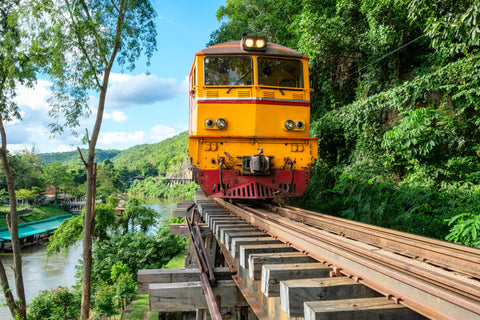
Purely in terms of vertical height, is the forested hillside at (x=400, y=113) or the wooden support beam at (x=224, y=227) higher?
the forested hillside at (x=400, y=113)

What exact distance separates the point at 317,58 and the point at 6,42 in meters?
11.0

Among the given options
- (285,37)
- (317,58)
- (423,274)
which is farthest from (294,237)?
(285,37)

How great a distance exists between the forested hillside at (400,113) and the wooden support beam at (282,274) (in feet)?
12.4

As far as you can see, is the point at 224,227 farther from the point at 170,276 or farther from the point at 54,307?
the point at 54,307

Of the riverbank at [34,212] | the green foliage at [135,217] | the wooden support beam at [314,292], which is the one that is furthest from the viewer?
the riverbank at [34,212]

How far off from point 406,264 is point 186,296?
2.06m

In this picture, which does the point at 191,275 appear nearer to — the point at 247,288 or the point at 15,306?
the point at 247,288

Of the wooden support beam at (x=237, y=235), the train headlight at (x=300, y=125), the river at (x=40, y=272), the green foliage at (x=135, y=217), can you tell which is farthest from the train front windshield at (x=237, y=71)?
the green foliage at (x=135, y=217)

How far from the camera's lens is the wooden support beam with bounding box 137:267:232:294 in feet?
11.8

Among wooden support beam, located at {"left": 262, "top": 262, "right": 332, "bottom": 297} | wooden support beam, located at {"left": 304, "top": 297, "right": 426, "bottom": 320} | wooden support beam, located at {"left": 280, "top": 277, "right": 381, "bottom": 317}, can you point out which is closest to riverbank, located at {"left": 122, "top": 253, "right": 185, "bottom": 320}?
wooden support beam, located at {"left": 262, "top": 262, "right": 332, "bottom": 297}

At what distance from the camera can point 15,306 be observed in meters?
11.5

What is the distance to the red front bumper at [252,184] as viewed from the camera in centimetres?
587

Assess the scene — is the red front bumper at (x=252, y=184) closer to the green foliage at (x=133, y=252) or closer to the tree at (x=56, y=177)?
the green foliage at (x=133, y=252)

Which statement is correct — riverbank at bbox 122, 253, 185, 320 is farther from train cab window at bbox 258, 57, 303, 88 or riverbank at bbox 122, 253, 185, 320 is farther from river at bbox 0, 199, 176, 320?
train cab window at bbox 258, 57, 303, 88
